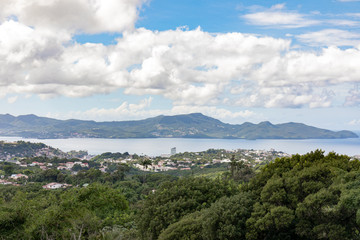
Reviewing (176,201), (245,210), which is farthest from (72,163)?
(245,210)

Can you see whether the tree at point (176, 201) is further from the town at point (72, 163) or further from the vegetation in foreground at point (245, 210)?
the town at point (72, 163)

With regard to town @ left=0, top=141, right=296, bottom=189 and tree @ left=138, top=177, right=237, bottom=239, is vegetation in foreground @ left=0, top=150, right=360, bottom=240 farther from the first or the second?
town @ left=0, top=141, right=296, bottom=189

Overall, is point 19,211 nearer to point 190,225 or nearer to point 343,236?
point 190,225

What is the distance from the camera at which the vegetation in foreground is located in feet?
40.8

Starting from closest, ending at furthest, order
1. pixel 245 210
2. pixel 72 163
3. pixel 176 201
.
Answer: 1. pixel 245 210
2. pixel 176 201
3. pixel 72 163

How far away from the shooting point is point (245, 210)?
45.8ft

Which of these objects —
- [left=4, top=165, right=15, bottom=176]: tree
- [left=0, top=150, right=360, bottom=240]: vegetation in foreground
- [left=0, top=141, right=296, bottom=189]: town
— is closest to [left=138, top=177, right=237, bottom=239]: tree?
[left=0, top=150, right=360, bottom=240]: vegetation in foreground

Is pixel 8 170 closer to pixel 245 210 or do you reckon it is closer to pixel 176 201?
pixel 176 201

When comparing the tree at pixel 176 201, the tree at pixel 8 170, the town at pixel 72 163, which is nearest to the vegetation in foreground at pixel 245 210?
the tree at pixel 176 201

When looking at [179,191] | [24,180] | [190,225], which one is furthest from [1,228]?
[24,180]

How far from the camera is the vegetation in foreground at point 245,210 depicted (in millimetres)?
12430

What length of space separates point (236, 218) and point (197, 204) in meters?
3.94

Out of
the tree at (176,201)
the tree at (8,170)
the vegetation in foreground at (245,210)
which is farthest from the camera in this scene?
the tree at (8,170)

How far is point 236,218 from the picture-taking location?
13547 mm
